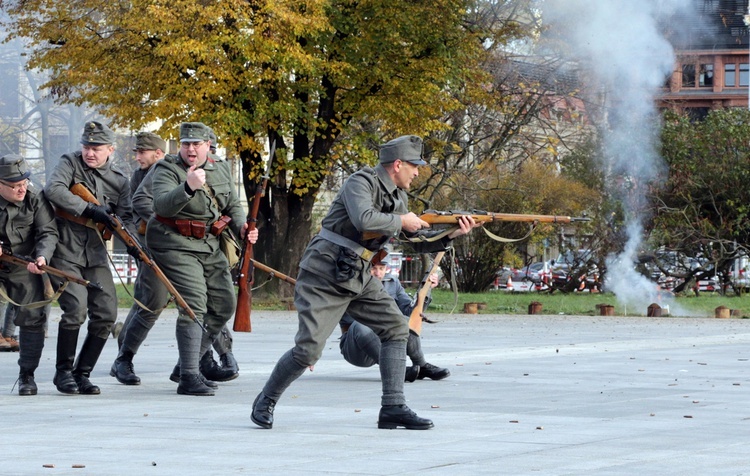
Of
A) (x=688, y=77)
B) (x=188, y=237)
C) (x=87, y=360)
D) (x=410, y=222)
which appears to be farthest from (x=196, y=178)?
(x=688, y=77)

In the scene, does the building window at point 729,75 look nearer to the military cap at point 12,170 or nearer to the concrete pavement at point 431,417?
the concrete pavement at point 431,417

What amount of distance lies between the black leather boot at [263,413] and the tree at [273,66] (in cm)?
1774

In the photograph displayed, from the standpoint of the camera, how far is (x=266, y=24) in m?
26.1

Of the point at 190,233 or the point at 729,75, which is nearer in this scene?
the point at 190,233

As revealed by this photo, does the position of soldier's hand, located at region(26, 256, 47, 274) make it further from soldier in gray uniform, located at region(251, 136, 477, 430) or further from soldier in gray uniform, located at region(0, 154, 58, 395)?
soldier in gray uniform, located at region(251, 136, 477, 430)

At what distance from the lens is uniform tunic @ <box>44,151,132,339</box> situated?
34.7 ft

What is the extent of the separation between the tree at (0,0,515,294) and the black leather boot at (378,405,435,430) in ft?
58.6

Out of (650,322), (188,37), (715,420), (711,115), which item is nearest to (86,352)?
(715,420)

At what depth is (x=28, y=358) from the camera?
10.6 meters

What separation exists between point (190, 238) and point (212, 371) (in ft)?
4.92

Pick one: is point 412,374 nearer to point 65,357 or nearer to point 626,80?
point 65,357

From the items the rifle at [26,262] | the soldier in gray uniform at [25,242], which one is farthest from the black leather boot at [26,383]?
the rifle at [26,262]

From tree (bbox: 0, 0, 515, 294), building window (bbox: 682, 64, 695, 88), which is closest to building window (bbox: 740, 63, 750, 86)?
building window (bbox: 682, 64, 695, 88)

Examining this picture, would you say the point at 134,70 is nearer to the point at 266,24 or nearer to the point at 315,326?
the point at 266,24
